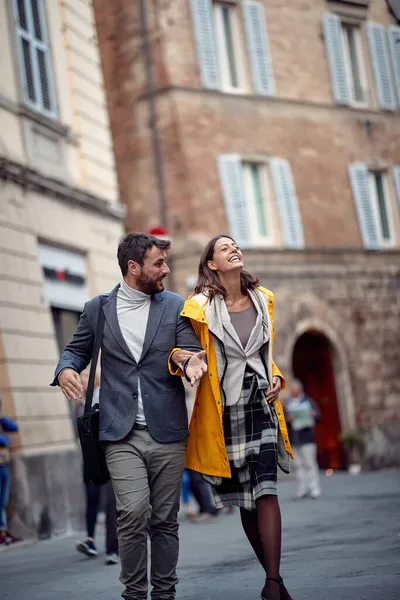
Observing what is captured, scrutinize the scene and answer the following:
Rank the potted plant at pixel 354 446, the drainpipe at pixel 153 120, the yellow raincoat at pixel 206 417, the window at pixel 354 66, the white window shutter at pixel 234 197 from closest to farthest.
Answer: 1. the yellow raincoat at pixel 206 417
2. the drainpipe at pixel 153 120
3. the white window shutter at pixel 234 197
4. the potted plant at pixel 354 446
5. the window at pixel 354 66

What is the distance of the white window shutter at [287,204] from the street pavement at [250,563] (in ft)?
38.8

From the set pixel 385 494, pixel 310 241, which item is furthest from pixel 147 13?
pixel 385 494

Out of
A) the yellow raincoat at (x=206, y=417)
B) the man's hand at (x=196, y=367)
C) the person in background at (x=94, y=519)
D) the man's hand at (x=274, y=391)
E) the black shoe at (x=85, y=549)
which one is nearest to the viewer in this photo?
the man's hand at (x=196, y=367)

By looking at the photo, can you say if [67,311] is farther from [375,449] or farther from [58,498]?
[375,449]

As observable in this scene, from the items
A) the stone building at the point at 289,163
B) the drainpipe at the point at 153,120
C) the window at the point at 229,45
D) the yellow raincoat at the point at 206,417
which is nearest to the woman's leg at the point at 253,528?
the yellow raincoat at the point at 206,417

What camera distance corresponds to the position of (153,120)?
24.0 meters

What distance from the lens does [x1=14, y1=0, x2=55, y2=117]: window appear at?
1521 centimetres

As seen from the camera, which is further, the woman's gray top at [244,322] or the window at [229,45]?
the window at [229,45]

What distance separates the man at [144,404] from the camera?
19.0ft

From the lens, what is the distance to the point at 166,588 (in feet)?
19.0

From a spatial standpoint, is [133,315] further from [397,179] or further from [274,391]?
[397,179]

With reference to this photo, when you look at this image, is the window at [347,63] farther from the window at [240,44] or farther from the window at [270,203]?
the window at [270,203]

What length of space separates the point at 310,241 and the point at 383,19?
6.75 meters

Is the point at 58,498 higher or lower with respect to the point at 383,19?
lower
